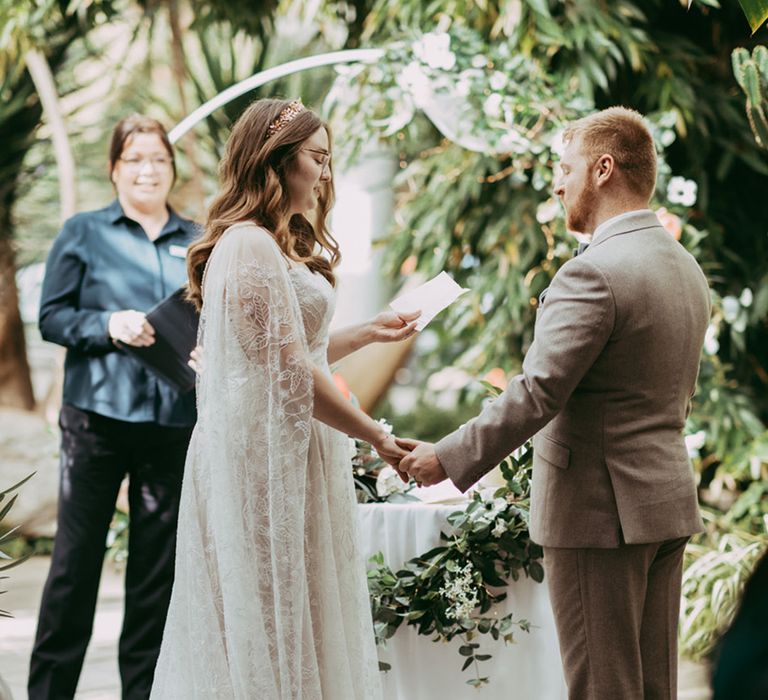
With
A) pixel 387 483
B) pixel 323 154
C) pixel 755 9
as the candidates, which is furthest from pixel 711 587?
pixel 755 9

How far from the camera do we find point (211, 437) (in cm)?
253

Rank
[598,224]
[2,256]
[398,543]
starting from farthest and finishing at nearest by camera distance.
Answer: [2,256] < [398,543] < [598,224]

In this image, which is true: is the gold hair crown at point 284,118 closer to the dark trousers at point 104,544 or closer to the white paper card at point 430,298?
the white paper card at point 430,298

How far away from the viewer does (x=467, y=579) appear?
2.98 metres

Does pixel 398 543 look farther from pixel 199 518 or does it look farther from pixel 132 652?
pixel 132 652

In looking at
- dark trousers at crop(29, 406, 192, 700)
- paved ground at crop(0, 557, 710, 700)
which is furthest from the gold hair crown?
paved ground at crop(0, 557, 710, 700)

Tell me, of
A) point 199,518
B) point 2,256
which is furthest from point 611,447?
point 2,256

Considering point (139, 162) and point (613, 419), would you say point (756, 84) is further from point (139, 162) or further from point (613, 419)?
point (139, 162)

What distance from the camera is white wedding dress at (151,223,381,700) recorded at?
8.12 feet

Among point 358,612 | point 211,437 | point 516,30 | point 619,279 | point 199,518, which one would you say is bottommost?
point 358,612

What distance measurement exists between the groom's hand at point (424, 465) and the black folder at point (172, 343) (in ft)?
3.26

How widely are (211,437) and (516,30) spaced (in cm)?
334

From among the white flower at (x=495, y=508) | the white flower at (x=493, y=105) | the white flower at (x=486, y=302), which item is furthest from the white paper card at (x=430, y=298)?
the white flower at (x=486, y=302)

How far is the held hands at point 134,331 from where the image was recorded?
11.3 feet
